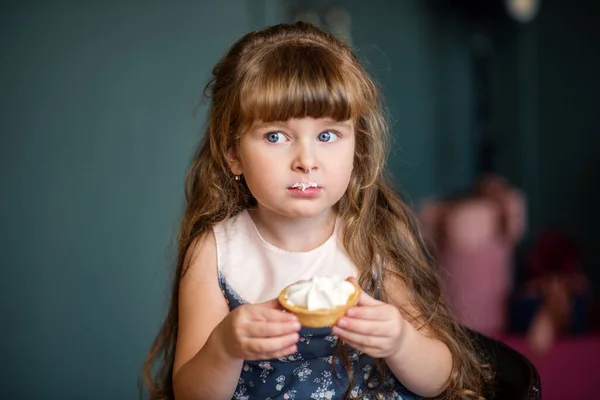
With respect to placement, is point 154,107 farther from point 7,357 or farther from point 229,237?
point 229,237

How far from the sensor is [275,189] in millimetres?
1433

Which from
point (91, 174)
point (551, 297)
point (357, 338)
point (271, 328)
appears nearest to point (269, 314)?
point (271, 328)

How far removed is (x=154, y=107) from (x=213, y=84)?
5.31 feet

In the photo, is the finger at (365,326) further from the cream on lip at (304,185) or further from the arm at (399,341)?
the cream on lip at (304,185)

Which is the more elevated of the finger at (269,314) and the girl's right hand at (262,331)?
the finger at (269,314)

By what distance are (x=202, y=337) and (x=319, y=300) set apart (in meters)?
0.36

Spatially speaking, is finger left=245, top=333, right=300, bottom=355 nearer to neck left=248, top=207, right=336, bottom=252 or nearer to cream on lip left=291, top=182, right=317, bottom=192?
cream on lip left=291, top=182, right=317, bottom=192

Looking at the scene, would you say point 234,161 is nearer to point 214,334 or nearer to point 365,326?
point 214,334

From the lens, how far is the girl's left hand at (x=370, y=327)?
1275 millimetres

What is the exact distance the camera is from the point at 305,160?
1.39 meters

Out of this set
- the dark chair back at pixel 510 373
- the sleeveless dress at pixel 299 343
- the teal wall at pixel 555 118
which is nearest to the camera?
the dark chair back at pixel 510 373

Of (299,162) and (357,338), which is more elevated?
(299,162)

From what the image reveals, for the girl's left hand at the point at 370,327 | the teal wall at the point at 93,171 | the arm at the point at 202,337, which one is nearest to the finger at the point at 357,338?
the girl's left hand at the point at 370,327

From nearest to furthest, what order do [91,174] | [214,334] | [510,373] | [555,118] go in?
[214,334], [510,373], [91,174], [555,118]
